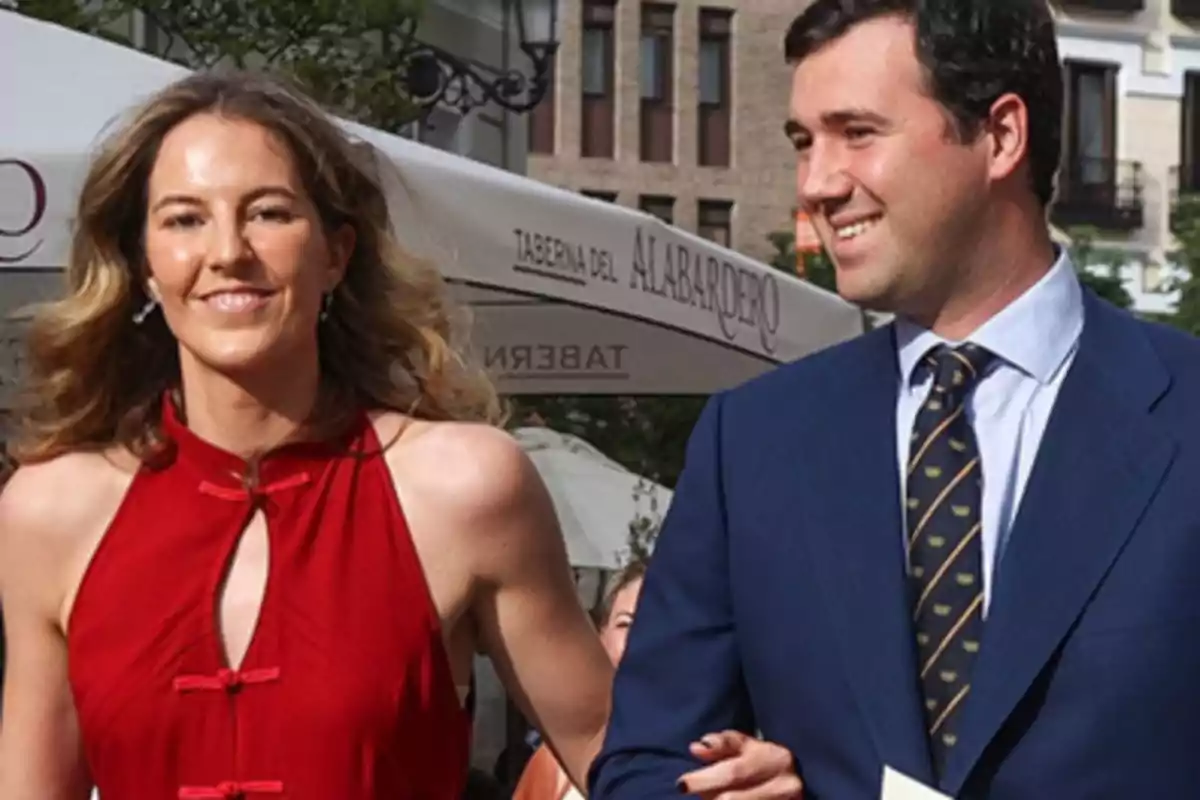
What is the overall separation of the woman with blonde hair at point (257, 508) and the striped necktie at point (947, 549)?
0.80 m

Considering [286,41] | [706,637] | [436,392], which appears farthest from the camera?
[286,41]

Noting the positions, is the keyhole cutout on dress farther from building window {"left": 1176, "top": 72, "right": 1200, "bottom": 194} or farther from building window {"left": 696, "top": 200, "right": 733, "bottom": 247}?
building window {"left": 1176, "top": 72, "right": 1200, "bottom": 194}

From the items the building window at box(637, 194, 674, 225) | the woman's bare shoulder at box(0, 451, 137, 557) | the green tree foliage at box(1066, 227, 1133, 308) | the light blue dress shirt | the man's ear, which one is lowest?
the green tree foliage at box(1066, 227, 1133, 308)

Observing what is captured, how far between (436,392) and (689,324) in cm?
322

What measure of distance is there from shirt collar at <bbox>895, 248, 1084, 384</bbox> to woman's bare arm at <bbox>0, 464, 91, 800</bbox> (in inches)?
46.7

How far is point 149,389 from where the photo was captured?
3.61m

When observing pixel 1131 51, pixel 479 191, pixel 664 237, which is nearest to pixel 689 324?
pixel 664 237

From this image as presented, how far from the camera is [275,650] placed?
3.38m

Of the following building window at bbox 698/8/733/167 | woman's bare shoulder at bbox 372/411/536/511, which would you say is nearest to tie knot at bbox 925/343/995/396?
woman's bare shoulder at bbox 372/411/536/511

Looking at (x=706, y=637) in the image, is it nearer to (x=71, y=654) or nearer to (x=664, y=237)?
(x=71, y=654)

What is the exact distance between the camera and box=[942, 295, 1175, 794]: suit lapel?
2.68 meters

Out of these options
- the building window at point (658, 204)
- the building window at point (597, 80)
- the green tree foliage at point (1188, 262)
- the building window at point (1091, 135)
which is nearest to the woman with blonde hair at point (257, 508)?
the green tree foliage at point (1188, 262)

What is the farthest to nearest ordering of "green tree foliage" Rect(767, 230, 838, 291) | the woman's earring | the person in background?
1. "green tree foliage" Rect(767, 230, 838, 291)
2. the person in background
3. the woman's earring

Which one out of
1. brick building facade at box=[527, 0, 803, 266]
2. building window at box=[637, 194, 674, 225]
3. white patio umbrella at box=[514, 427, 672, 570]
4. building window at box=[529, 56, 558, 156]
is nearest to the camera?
white patio umbrella at box=[514, 427, 672, 570]
